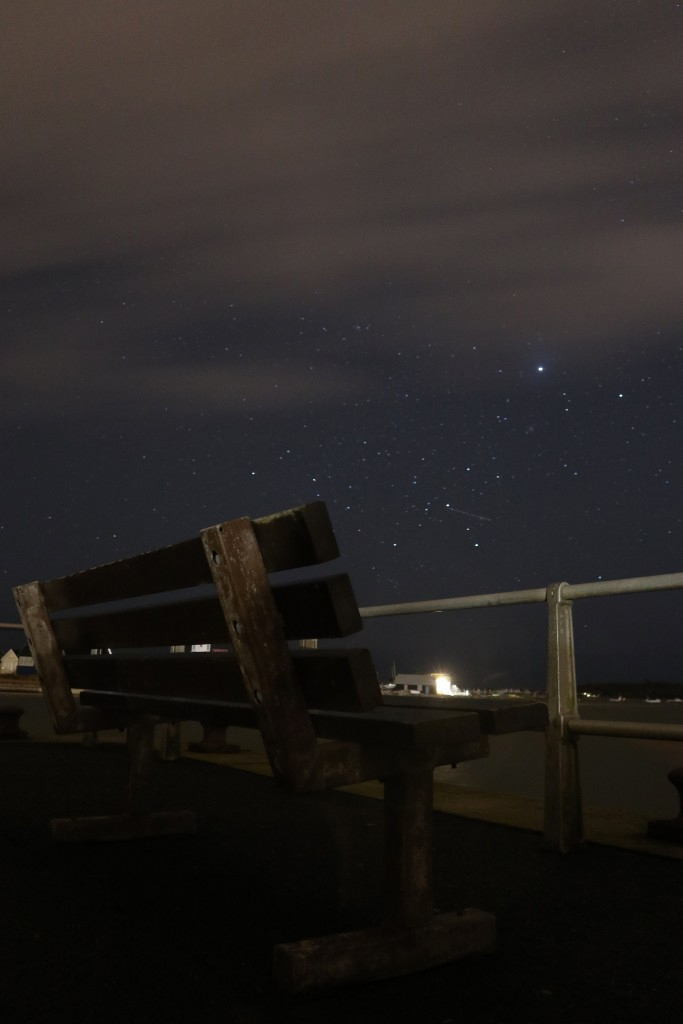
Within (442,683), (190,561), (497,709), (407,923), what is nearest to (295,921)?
(407,923)

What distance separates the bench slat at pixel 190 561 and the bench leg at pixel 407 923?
2.26ft

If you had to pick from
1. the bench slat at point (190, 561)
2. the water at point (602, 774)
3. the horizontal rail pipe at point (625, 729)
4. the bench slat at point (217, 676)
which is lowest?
the water at point (602, 774)

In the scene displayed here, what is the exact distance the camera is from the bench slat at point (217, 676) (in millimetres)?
2047

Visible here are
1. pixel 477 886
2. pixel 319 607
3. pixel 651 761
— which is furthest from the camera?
pixel 651 761

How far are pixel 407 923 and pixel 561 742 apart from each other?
59.1 inches

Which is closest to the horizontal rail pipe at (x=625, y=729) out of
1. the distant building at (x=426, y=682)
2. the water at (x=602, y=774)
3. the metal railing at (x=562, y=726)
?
the metal railing at (x=562, y=726)

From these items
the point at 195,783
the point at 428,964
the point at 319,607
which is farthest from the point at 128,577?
the point at 195,783

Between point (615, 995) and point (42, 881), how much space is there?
1916 millimetres

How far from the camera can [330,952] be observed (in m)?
2.19

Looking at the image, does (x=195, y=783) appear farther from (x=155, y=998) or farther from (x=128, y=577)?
(x=155, y=998)

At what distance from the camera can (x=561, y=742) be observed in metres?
3.66

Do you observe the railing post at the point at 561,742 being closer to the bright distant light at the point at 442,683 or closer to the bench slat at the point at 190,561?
the bench slat at the point at 190,561

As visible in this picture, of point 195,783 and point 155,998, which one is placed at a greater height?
point 155,998

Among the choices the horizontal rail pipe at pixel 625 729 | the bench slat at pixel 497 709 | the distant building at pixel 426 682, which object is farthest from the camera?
the distant building at pixel 426 682
